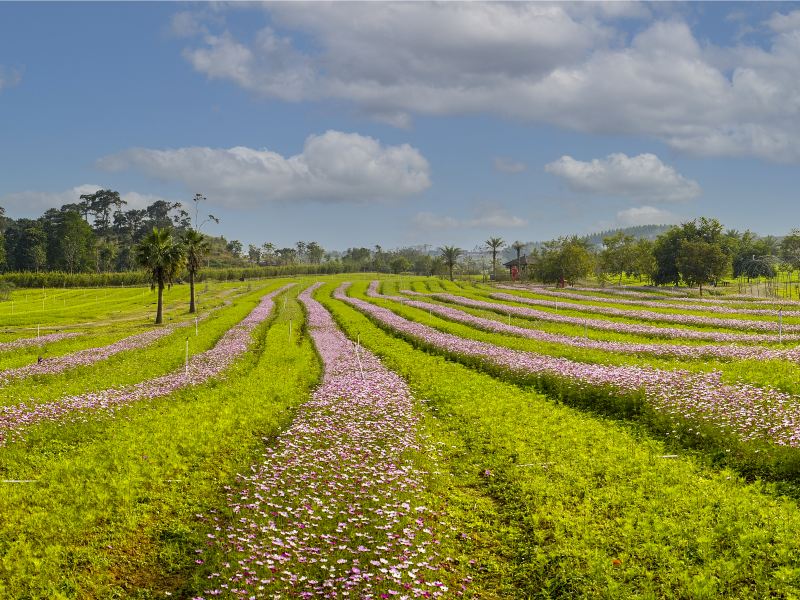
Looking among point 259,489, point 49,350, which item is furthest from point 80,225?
point 259,489

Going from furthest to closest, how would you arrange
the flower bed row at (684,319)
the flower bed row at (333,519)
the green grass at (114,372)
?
the flower bed row at (684,319)
the green grass at (114,372)
the flower bed row at (333,519)

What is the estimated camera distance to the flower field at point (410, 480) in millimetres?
9695

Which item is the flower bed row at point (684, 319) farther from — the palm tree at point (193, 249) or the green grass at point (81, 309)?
the green grass at point (81, 309)

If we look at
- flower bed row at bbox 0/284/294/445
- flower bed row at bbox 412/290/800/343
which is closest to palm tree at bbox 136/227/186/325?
flower bed row at bbox 0/284/294/445

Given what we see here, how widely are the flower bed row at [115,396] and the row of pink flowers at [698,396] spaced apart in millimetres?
14988

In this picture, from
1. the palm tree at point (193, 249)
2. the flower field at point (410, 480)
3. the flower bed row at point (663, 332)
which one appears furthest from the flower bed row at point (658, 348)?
the palm tree at point (193, 249)

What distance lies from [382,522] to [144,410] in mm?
12974

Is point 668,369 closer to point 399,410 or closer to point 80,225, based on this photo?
point 399,410

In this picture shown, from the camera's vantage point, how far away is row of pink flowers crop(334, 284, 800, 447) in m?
15.0

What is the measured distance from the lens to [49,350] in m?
39.6

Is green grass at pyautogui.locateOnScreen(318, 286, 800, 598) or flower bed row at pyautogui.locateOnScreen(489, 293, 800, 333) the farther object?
flower bed row at pyautogui.locateOnScreen(489, 293, 800, 333)

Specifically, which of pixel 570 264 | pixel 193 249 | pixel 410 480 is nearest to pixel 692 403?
pixel 410 480

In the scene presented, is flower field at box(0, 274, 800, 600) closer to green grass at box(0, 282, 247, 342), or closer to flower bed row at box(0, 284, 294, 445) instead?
flower bed row at box(0, 284, 294, 445)

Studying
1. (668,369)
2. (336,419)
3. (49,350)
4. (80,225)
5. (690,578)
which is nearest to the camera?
(690,578)
